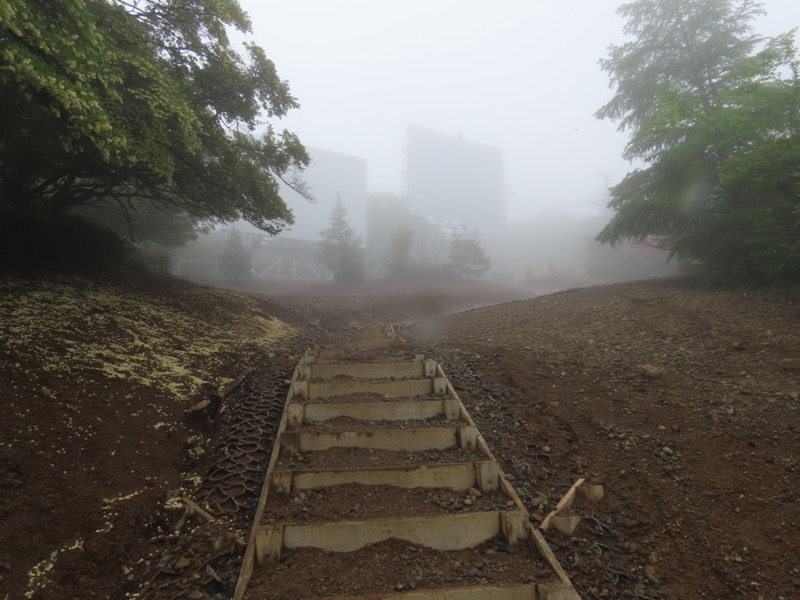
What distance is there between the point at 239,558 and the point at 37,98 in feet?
16.2

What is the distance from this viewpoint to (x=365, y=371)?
5.25m

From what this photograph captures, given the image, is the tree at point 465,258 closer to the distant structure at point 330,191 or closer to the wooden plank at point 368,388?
the distant structure at point 330,191

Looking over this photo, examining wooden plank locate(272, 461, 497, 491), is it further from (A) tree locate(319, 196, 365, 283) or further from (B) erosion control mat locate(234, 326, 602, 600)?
(A) tree locate(319, 196, 365, 283)

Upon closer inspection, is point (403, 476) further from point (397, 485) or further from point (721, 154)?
point (721, 154)

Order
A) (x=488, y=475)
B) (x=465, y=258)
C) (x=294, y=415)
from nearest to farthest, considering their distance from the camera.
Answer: (x=488, y=475), (x=294, y=415), (x=465, y=258)

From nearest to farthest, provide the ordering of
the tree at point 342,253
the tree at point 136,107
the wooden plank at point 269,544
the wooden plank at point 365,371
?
the wooden plank at point 269,544 → the tree at point 136,107 → the wooden plank at point 365,371 → the tree at point 342,253

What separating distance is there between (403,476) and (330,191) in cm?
3413

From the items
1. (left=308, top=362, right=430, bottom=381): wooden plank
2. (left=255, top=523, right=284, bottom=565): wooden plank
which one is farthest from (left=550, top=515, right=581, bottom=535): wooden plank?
(left=308, top=362, right=430, bottom=381): wooden plank

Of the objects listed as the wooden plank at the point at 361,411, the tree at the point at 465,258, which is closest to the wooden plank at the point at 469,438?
the wooden plank at the point at 361,411

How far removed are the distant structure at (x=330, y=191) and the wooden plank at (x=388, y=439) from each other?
102 feet

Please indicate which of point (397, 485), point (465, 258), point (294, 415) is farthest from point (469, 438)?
point (465, 258)

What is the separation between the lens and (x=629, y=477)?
10.5 feet

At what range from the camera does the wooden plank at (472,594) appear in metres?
2.19

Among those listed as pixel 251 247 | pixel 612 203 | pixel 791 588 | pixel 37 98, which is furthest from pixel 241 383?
pixel 251 247
